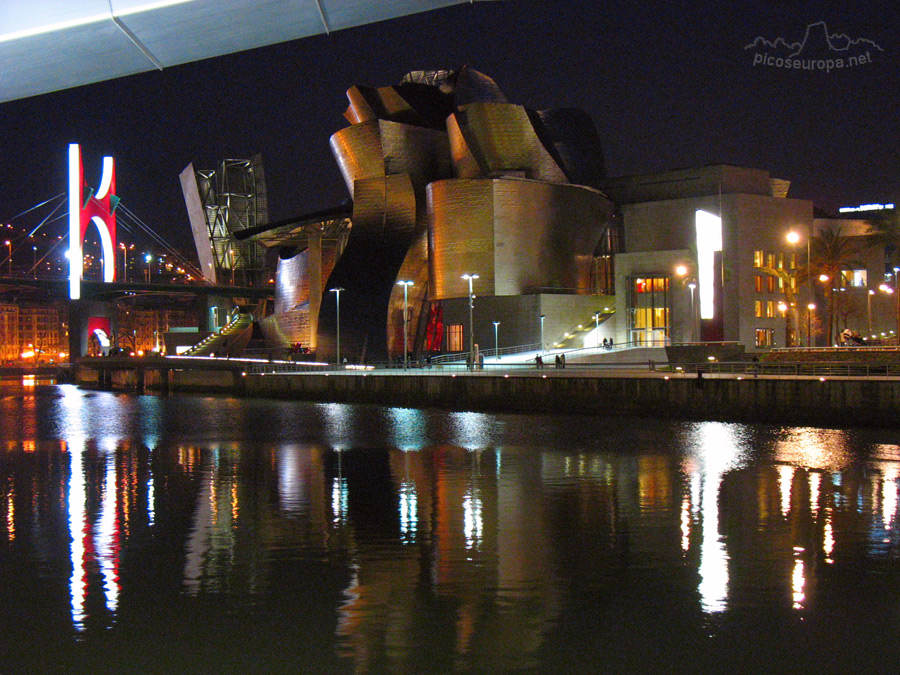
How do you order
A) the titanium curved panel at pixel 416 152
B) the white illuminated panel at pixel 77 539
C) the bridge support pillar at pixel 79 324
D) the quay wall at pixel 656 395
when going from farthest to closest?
the bridge support pillar at pixel 79 324 < the titanium curved panel at pixel 416 152 < the quay wall at pixel 656 395 < the white illuminated panel at pixel 77 539

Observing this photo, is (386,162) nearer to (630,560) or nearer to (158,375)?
(158,375)

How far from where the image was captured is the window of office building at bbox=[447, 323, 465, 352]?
48781 mm

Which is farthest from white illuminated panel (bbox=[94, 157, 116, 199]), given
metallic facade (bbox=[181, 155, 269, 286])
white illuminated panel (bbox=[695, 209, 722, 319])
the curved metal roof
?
the curved metal roof

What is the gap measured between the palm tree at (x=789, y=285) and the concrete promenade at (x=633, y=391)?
45.3ft

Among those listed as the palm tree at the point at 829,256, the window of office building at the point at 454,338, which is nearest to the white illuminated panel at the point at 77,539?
the window of office building at the point at 454,338

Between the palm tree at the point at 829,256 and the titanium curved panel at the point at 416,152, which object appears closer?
the palm tree at the point at 829,256

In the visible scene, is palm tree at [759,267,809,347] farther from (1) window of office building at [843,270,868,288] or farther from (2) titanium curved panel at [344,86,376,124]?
(2) titanium curved panel at [344,86,376,124]

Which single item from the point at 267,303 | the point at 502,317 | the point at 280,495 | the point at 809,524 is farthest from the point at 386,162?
the point at 809,524

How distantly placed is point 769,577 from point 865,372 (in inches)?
845

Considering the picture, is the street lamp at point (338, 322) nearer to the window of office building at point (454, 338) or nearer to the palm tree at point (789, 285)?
the window of office building at point (454, 338)

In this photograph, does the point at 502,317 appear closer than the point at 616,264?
Yes

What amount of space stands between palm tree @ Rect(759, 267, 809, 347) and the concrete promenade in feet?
45.3

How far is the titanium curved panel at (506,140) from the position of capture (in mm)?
50500

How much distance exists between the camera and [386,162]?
51656 mm
